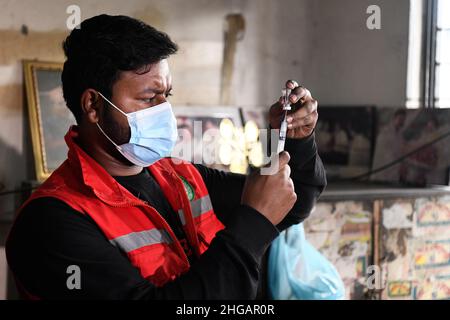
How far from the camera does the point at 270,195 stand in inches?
→ 47.9

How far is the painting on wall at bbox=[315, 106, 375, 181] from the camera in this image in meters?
3.46

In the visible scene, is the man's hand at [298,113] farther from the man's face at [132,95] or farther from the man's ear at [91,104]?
the man's ear at [91,104]

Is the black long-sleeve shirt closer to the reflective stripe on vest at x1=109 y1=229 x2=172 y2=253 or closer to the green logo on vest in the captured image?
the reflective stripe on vest at x1=109 y1=229 x2=172 y2=253

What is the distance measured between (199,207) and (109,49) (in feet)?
1.39

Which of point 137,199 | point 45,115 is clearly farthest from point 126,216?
point 45,115

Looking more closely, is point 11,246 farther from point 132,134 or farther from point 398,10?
point 398,10

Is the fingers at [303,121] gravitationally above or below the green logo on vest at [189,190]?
above

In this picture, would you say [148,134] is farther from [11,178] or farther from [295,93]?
[11,178]

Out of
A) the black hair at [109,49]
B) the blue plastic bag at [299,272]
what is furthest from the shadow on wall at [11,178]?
the black hair at [109,49]

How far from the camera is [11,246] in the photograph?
1.21m

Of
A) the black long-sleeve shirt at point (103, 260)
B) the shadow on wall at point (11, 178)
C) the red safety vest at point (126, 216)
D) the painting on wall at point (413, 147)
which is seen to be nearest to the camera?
the black long-sleeve shirt at point (103, 260)

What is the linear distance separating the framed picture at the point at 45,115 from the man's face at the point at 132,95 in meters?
1.58

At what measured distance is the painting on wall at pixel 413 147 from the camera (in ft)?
10.1
